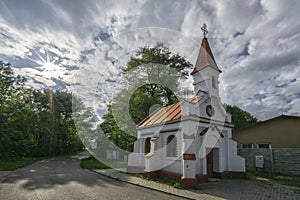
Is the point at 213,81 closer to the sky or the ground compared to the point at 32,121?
closer to the sky

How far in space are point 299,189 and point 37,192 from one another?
1242 cm

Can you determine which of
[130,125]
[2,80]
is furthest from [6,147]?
[130,125]

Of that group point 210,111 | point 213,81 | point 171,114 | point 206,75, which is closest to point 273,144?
point 210,111

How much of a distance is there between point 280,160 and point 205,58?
9559mm

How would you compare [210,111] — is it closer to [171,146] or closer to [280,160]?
[171,146]

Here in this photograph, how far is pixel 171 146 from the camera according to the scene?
13.1 m

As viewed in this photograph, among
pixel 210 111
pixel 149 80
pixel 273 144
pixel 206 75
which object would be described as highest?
pixel 149 80

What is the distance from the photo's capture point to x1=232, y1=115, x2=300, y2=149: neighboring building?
17047 mm

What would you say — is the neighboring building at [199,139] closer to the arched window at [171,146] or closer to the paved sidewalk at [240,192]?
the arched window at [171,146]

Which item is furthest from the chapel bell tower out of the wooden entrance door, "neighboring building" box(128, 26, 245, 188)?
the wooden entrance door

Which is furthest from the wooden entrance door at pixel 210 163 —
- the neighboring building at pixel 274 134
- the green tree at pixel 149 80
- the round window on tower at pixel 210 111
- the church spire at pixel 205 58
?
the green tree at pixel 149 80

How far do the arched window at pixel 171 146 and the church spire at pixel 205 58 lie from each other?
215 inches

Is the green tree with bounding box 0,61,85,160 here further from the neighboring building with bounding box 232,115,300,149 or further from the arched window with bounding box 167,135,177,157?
the neighboring building with bounding box 232,115,300,149

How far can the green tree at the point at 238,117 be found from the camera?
45.2 meters
